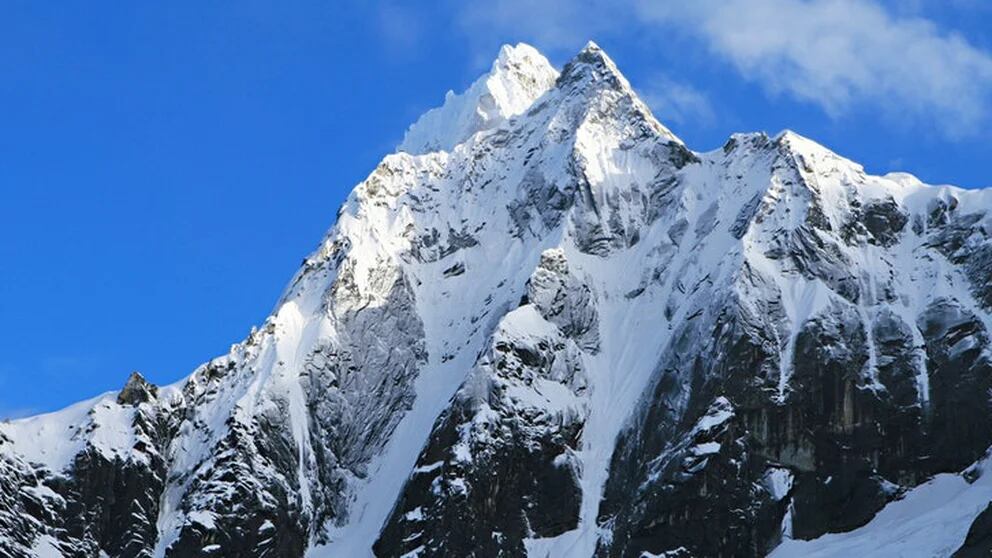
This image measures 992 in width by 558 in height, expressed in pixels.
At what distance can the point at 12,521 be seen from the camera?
655ft

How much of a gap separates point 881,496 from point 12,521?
77.9 meters

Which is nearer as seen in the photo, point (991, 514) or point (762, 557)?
point (991, 514)

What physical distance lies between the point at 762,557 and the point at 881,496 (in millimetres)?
12793

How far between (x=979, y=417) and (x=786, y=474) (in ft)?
61.5

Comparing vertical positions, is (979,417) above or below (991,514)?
above

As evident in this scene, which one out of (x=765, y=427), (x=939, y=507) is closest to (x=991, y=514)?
(x=939, y=507)

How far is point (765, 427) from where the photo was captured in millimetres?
199125

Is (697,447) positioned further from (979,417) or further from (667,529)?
(979,417)

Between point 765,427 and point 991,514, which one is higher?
point 765,427

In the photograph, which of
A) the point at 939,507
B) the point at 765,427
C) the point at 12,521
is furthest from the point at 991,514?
the point at 12,521

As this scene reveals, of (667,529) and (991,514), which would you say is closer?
(991,514)

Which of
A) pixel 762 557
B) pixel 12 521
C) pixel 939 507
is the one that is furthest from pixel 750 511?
pixel 12 521

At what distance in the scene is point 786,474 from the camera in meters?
196

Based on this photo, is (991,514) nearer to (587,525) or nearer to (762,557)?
(762,557)
